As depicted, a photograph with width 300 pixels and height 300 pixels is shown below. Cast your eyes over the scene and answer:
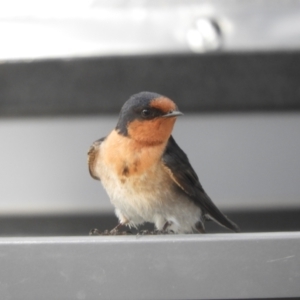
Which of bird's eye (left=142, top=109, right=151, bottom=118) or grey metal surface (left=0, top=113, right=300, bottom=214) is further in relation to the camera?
grey metal surface (left=0, top=113, right=300, bottom=214)

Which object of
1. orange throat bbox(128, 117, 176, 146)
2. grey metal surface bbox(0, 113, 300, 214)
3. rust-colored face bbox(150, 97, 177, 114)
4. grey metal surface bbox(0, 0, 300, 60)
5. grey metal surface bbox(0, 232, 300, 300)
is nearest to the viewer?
grey metal surface bbox(0, 232, 300, 300)

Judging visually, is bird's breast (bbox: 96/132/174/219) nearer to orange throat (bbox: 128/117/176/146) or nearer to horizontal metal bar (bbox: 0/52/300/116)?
orange throat (bbox: 128/117/176/146)

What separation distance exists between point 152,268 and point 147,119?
35.4 inches

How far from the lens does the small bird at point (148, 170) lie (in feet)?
6.90

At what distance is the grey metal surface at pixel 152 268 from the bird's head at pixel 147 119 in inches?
31.7

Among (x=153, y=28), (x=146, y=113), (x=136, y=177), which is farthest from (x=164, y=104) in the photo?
(x=153, y=28)

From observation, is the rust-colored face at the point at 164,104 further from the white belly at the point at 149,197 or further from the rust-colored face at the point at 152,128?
the white belly at the point at 149,197

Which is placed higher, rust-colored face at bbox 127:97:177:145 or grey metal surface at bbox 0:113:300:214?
→ grey metal surface at bbox 0:113:300:214

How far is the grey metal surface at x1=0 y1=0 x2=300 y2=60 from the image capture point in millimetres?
2662

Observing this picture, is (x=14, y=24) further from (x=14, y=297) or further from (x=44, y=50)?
(x=14, y=297)

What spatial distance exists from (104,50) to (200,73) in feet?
1.11

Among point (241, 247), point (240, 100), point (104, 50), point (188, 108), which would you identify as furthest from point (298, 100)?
point (241, 247)

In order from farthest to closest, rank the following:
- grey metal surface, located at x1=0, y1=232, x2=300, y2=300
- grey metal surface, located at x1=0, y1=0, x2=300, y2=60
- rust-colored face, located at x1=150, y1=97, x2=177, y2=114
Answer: grey metal surface, located at x1=0, y1=0, x2=300, y2=60
rust-colored face, located at x1=150, y1=97, x2=177, y2=114
grey metal surface, located at x1=0, y1=232, x2=300, y2=300

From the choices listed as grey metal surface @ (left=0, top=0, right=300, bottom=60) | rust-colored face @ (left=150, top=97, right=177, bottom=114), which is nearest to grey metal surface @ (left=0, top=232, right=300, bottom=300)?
rust-colored face @ (left=150, top=97, right=177, bottom=114)
